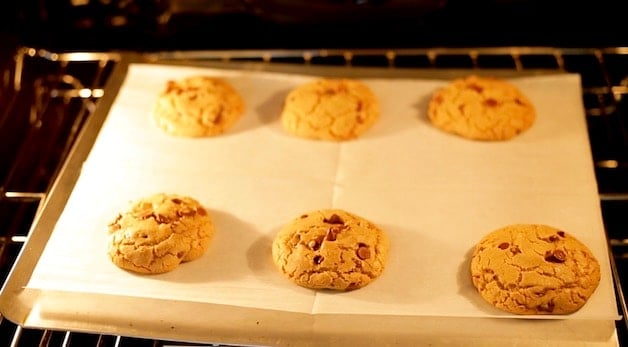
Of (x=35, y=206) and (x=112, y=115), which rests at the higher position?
(x=112, y=115)

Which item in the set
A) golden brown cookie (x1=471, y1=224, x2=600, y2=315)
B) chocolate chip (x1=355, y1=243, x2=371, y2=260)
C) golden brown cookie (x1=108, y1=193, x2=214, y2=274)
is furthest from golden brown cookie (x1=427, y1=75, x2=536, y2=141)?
golden brown cookie (x1=108, y1=193, x2=214, y2=274)

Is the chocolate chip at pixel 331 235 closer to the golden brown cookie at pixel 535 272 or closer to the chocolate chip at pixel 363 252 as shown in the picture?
the chocolate chip at pixel 363 252

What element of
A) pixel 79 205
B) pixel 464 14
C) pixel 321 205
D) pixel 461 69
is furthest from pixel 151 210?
pixel 464 14

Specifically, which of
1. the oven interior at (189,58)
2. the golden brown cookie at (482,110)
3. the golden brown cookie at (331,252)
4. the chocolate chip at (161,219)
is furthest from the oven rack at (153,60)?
the golden brown cookie at (331,252)

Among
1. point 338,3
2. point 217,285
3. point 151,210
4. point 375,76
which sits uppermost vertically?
point 338,3

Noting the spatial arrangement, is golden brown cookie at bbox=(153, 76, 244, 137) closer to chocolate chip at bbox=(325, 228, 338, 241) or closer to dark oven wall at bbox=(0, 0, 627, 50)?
dark oven wall at bbox=(0, 0, 627, 50)

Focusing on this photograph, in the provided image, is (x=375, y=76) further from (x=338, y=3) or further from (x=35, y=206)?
(x=35, y=206)
